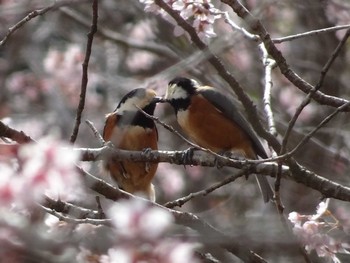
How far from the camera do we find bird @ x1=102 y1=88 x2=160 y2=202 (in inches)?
193

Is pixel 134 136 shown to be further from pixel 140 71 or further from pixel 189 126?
pixel 140 71

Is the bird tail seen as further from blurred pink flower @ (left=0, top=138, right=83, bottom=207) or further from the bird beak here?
blurred pink flower @ (left=0, top=138, right=83, bottom=207)

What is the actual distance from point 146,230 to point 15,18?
18.3ft

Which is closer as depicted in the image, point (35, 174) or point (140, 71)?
point (35, 174)

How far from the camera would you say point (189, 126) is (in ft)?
15.2

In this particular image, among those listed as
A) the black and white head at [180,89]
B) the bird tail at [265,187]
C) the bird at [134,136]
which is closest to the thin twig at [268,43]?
the bird tail at [265,187]

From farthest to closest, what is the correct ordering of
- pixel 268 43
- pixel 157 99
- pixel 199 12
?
pixel 157 99
pixel 199 12
pixel 268 43

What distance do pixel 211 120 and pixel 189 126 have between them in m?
0.13

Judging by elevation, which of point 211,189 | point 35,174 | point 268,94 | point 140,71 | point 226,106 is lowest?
point 35,174

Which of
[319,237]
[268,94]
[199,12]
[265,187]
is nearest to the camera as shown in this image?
[319,237]

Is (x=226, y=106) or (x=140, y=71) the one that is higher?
(x=140, y=71)

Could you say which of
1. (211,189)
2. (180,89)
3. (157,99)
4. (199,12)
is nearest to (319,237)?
(211,189)

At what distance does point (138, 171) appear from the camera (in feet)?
16.5

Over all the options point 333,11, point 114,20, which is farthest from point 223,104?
point 114,20
